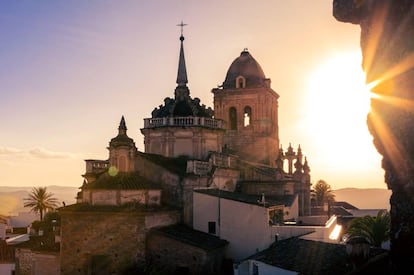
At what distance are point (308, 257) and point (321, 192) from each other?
40242mm

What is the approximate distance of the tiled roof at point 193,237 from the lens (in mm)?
27812

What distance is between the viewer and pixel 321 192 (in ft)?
208

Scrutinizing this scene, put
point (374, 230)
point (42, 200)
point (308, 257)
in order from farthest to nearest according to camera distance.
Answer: point (42, 200), point (374, 230), point (308, 257)

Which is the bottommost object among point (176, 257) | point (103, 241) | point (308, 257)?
point (176, 257)

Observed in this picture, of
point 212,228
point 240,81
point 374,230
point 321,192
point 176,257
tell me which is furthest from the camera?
point 321,192

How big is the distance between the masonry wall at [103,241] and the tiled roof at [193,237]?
4.73ft

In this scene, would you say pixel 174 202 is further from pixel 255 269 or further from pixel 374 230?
pixel 374 230

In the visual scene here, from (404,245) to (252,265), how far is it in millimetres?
21159

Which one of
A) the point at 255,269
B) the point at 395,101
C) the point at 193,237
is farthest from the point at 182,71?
the point at 395,101

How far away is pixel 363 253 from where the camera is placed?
16.1 m

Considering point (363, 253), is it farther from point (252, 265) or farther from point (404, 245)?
point (404, 245)

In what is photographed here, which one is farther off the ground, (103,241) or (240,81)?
(240,81)

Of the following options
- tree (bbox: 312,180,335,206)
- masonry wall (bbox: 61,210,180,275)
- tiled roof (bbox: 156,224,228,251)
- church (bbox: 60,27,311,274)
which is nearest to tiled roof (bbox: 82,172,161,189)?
church (bbox: 60,27,311,274)

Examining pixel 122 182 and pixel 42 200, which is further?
pixel 42 200
